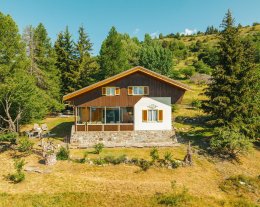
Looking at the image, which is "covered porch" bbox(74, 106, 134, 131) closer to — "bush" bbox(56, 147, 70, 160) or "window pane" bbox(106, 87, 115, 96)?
"window pane" bbox(106, 87, 115, 96)

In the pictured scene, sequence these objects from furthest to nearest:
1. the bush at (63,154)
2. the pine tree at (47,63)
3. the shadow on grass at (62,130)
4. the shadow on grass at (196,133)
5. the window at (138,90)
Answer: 1. the pine tree at (47,63)
2. the shadow on grass at (62,130)
3. the window at (138,90)
4. the shadow on grass at (196,133)
5. the bush at (63,154)

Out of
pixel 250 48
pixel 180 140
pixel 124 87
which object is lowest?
pixel 180 140

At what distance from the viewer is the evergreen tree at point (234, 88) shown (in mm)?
29469

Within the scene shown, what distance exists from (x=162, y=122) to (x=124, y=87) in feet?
19.7

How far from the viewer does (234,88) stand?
2991 cm

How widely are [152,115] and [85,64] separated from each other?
22.3m

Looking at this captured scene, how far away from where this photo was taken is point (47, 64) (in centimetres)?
4700

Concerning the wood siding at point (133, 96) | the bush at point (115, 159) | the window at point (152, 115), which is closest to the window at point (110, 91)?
the wood siding at point (133, 96)

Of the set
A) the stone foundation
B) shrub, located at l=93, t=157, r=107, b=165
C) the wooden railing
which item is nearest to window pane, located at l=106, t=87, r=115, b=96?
the wooden railing

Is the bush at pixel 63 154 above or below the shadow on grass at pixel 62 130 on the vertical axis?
below

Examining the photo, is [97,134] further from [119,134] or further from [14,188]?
[14,188]

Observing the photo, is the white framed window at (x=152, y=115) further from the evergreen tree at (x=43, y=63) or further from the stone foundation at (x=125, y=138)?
the evergreen tree at (x=43, y=63)

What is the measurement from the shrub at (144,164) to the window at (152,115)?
8.53 meters

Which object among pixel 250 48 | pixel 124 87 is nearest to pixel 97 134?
pixel 124 87
